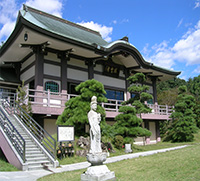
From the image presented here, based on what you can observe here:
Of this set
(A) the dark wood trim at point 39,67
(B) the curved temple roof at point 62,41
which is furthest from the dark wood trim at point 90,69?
(A) the dark wood trim at point 39,67

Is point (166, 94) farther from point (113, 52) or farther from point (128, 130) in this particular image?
point (128, 130)

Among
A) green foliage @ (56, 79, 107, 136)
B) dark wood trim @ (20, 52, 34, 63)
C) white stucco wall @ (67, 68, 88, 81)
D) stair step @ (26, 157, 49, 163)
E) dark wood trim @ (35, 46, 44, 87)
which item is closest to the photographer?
stair step @ (26, 157, 49, 163)

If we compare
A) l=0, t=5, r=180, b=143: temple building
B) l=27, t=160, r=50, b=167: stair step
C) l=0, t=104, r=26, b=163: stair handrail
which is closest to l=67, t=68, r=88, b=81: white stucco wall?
l=0, t=5, r=180, b=143: temple building

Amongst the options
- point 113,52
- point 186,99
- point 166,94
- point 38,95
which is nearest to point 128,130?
point 38,95

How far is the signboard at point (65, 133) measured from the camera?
446 inches

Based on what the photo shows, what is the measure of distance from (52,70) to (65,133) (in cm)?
736

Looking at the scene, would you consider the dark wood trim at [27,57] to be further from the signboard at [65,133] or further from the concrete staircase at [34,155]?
the signboard at [65,133]

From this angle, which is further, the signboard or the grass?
the signboard

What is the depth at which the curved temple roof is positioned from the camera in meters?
14.7

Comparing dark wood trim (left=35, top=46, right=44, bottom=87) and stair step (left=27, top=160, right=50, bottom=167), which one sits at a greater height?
dark wood trim (left=35, top=46, right=44, bottom=87)

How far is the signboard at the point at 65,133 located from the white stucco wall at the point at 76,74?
7.61 metres

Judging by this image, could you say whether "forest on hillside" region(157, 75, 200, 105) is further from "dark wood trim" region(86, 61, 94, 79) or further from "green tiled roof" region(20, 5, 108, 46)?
"dark wood trim" region(86, 61, 94, 79)

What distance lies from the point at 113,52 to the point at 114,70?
2.79 meters

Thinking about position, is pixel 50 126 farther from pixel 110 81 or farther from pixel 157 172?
pixel 157 172
